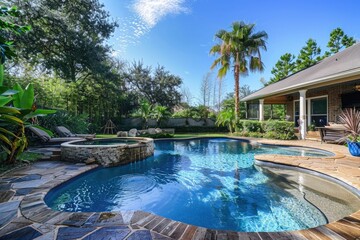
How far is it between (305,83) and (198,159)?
6252 millimetres

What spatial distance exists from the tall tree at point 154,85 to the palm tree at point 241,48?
9760 millimetres

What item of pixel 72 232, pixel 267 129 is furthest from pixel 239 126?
pixel 72 232

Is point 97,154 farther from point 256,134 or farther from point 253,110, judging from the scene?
point 253,110

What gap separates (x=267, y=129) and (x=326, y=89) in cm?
401

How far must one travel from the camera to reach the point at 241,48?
15.7 metres

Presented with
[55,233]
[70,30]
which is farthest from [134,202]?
[70,30]

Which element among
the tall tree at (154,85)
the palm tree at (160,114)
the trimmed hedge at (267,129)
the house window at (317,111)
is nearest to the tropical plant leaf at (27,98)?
the trimmed hedge at (267,129)

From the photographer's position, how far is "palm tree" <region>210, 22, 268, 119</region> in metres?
15.7

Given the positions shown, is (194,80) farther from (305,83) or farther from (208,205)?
(208,205)

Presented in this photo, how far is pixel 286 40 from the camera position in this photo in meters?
21.4

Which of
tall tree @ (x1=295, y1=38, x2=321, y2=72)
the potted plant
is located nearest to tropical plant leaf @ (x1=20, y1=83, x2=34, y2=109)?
the potted plant

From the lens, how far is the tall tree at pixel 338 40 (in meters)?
19.1

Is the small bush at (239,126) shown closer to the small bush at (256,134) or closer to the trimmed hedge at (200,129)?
the small bush at (256,134)

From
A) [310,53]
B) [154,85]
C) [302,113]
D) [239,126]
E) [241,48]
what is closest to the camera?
[302,113]
